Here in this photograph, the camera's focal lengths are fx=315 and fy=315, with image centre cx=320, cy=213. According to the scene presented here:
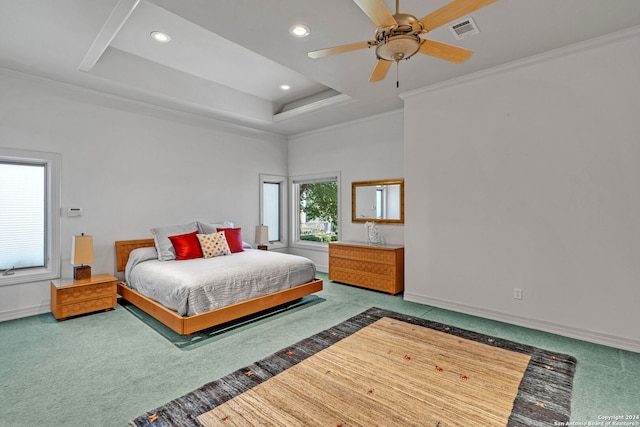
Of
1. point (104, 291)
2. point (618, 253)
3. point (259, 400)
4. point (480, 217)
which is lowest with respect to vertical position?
point (259, 400)

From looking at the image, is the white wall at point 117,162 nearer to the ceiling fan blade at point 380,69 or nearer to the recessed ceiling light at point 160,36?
the recessed ceiling light at point 160,36

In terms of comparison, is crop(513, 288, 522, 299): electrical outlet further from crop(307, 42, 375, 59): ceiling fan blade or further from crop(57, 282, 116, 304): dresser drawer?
crop(57, 282, 116, 304): dresser drawer

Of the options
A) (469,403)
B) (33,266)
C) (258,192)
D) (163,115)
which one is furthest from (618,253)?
(33,266)

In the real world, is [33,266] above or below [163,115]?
below

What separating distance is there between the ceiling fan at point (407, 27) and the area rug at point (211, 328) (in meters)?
2.84

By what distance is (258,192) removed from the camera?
622 cm

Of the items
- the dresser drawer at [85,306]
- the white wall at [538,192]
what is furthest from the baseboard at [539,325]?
the dresser drawer at [85,306]

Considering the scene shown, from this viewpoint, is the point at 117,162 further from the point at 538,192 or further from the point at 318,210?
the point at 538,192

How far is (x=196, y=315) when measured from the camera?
3.10 m

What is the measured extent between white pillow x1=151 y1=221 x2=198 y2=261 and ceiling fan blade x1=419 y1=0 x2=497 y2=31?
3.96 metres

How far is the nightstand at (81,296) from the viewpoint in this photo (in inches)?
140

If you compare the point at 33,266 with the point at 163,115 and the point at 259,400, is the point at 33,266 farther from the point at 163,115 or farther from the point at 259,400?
the point at 259,400

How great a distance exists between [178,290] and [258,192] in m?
3.30

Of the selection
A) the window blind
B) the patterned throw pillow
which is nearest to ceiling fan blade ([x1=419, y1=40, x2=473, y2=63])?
the patterned throw pillow
